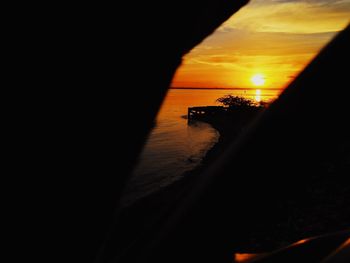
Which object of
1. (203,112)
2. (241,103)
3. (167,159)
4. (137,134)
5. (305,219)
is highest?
(241,103)

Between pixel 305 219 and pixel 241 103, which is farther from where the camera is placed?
pixel 241 103

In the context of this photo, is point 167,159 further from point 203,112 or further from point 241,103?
point 203,112

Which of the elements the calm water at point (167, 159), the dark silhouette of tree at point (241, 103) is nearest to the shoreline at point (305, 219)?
the calm water at point (167, 159)

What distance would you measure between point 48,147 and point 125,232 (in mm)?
8959

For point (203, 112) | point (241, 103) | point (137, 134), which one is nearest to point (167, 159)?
point (241, 103)

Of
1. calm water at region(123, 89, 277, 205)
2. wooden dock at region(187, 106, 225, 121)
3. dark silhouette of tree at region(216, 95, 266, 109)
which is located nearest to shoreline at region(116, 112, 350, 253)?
calm water at region(123, 89, 277, 205)

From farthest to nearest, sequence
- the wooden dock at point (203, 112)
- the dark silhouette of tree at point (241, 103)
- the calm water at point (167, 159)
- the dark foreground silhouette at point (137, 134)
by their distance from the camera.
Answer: the wooden dock at point (203, 112) < the dark silhouette of tree at point (241, 103) < the calm water at point (167, 159) < the dark foreground silhouette at point (137, 134)

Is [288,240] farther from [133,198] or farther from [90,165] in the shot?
[133,198]

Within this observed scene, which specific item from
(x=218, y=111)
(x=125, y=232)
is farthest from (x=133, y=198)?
(x=218, y=111)

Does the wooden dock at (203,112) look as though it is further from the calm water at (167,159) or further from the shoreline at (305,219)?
the shoreline at (305,219)

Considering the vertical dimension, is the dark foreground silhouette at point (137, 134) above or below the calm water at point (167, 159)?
above

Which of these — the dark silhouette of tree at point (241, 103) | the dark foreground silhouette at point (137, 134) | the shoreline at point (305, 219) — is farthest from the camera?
the dark silhouette of tree at point (241, 103)

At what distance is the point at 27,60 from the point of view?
66 centimetres

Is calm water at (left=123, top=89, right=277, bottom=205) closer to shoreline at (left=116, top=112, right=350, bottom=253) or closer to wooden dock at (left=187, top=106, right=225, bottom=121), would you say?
shoreline at (left=116, top=112, right=350, bottom=253)
